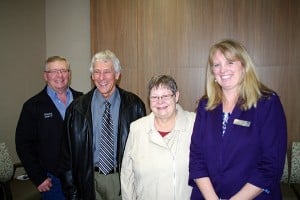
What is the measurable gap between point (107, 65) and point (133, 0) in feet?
7.04

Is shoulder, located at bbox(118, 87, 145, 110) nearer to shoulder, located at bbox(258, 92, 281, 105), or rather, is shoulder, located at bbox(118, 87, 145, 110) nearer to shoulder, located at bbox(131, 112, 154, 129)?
shoulder, located at bbox(131, 112, 154, 129)

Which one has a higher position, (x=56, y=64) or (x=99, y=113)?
(x=56, y=64)

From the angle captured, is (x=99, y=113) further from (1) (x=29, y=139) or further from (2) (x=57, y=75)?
(1) (x=29, y=139)

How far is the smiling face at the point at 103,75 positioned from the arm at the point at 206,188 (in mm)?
925

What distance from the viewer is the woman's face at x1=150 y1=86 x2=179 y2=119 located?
1897 mm

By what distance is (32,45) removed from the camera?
14.9 ft

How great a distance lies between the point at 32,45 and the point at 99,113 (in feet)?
9.37

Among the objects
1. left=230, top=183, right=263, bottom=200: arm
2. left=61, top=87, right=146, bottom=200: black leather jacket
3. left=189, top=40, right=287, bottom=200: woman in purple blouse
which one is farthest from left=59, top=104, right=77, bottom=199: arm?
left=230, top=183, right=263, bottom=200: arm

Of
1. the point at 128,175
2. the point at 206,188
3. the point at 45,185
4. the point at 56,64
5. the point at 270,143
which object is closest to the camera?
the point at 270,143

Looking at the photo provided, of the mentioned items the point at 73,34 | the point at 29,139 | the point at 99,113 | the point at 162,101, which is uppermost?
the point at 73,34

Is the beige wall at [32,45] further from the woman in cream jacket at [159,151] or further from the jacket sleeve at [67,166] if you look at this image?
the woman in cream jacket at [159,151]

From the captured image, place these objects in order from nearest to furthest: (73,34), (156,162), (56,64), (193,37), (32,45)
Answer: (156,162), (56,64), (193,37), (32,45), (73,34)

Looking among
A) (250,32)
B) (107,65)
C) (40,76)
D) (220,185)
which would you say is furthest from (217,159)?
(40,76)

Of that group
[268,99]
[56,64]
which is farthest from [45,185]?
[268,99]
